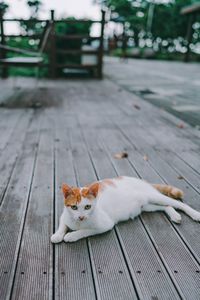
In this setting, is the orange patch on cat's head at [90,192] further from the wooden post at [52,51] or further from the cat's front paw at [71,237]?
the wooden post at [52,51]

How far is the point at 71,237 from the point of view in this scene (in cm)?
164

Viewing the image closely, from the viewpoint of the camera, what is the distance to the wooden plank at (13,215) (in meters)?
1.43

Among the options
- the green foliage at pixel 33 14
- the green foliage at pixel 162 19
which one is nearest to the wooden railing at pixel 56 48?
the green foliage at pixel 33 14

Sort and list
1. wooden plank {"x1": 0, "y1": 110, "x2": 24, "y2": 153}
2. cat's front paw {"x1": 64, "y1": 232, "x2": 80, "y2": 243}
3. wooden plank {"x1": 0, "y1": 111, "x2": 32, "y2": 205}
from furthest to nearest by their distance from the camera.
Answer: wooden plank {"x1": 0, "y1": 110, "x2": 24, "y2": 153}, wooden plank {"x1": 0, "y1": 111, "x2": 32, "y2": 205}, cat's front paw {"x1": 64, "y1": 232, "x2": 80, "y2": 243}

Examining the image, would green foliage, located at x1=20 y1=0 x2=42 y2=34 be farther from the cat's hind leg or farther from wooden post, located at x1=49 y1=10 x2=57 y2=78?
the cat's hind leg

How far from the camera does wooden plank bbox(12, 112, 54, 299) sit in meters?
1.35

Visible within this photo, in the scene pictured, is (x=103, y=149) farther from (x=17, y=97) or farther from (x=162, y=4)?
(x=162, y=4)

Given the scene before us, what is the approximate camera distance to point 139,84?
24.8 feet

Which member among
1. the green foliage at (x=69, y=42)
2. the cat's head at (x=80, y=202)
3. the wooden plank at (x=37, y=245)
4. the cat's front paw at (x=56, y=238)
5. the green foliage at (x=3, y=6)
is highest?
the green foliage at (x=3, y=6)

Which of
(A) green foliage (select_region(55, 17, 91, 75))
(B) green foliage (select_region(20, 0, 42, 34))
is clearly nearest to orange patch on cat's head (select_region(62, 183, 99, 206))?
(A) green foliage (select_region(55, 17, 91, 75))

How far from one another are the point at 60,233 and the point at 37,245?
0.12 meters

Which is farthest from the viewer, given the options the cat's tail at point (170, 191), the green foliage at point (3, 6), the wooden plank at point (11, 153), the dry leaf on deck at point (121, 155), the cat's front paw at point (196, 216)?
the green foliage at point (3, 6)

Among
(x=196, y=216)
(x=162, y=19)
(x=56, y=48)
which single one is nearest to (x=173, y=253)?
(x=196, y=216)

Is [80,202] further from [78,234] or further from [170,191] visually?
[170,191]
